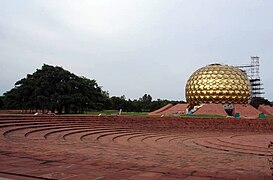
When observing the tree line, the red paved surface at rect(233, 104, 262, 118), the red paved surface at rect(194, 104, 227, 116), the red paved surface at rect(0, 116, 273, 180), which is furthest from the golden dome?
the red paved surface at rect(0, 116, 273, 180)

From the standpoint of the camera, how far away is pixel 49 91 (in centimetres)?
3419

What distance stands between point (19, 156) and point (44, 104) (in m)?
29.0

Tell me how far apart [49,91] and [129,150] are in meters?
28.2

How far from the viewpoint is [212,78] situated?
1474 inches

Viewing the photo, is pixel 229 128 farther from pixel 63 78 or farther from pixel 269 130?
pixel 63 78

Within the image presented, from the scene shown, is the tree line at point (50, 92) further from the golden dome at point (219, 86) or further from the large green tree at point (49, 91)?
the golden dome at point (219, 86)

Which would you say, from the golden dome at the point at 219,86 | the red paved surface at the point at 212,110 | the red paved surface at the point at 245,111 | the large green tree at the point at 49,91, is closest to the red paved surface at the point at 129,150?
the red paved surface at the point at 212,110

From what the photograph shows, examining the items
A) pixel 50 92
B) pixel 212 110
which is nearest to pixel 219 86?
pixel 212 110

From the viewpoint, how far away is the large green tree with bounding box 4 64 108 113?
33.1 m

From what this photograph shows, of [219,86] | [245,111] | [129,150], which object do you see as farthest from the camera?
[219,86]

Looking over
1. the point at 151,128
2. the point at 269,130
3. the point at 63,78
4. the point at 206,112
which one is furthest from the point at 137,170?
the point at 63,78

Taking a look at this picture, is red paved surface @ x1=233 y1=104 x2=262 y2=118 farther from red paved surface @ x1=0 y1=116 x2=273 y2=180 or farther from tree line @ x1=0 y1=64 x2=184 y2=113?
tree line @ x1=0 y1=64 x2=184 y2=113

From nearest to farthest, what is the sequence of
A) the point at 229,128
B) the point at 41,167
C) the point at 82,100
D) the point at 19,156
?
1. the point at 41,167
2. the point at 19,156
3. the point at 229,128
4. the point at 82,100

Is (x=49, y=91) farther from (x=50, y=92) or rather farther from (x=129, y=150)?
(x=129, y=150)
